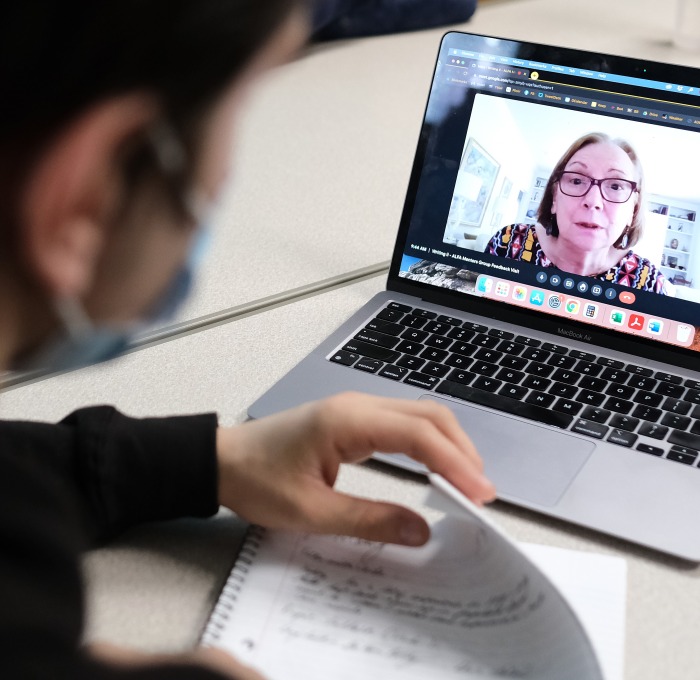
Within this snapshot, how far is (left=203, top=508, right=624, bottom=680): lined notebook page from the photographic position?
0.55 meters

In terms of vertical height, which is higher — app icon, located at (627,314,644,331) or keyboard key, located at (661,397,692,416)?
app icon, located at (627,314,644,331)

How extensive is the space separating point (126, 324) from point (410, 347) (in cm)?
43

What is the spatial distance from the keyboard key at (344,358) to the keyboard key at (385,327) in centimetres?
5

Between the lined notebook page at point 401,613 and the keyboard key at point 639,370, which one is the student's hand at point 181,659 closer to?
the lined notebook page at point 401,613

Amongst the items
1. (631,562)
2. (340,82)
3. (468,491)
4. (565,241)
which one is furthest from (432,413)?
(340,82)

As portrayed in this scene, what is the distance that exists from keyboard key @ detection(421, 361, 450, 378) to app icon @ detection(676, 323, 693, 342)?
206 millimetres

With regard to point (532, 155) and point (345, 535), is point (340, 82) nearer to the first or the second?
point (532, 155)

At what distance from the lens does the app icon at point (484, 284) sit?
3.00ft

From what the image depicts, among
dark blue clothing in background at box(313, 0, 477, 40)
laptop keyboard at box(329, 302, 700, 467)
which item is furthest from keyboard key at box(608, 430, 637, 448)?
dark blue clothing in background at box(313, 0, 477, 40)

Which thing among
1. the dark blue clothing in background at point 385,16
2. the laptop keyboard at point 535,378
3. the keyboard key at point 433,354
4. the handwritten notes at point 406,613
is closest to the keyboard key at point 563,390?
the laptop keyboard at point 535,378

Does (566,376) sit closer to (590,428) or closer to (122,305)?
(590,428)

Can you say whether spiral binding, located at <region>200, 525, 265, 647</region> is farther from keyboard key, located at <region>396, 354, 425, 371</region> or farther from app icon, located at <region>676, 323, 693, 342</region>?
app icon, located at <region>676, 323, 693, 342</region>

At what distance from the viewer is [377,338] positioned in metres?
0.89

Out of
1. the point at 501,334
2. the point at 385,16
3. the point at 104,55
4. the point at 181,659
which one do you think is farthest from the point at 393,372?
the point at 385,16
